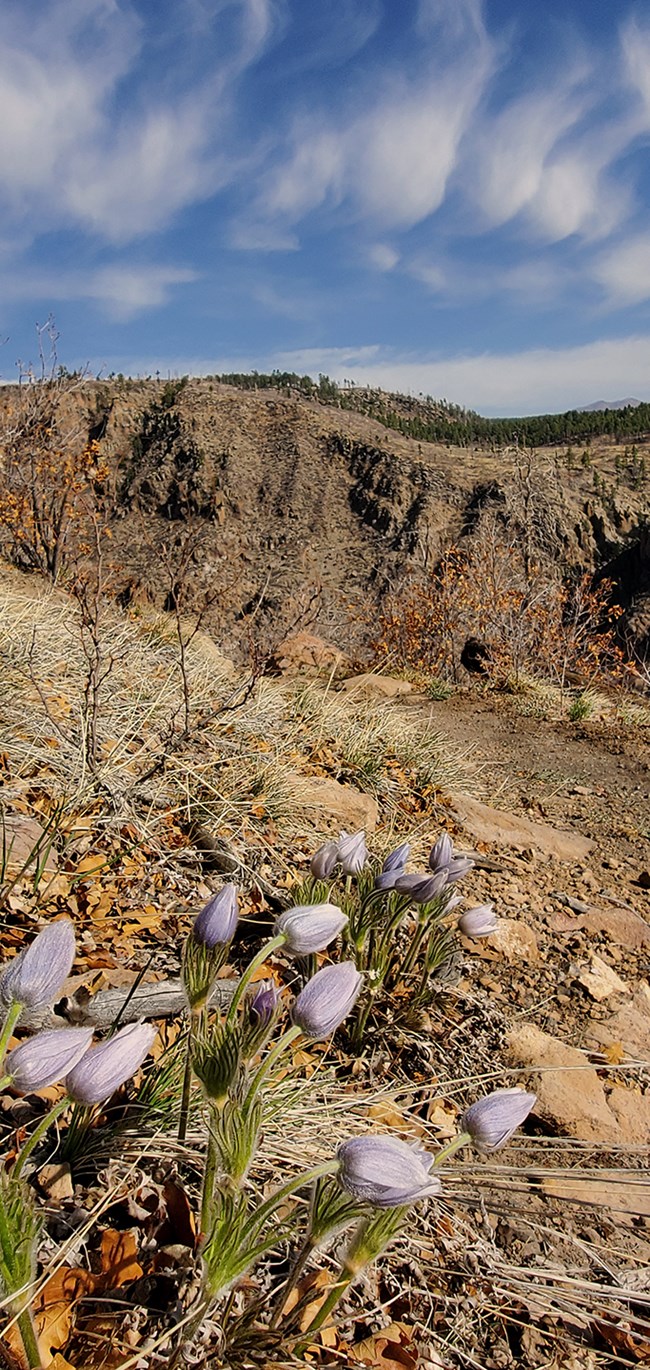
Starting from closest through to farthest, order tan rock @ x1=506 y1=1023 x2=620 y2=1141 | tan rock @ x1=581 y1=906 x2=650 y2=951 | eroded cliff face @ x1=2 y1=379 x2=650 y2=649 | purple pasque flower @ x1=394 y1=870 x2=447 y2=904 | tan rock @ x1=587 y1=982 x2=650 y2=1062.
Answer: purple pasque flower @ x1=394 y1=870 x2=447 y2=904
tan rock @ x1=506 y1=1023 x2=620 y2=1141
tan rock @ x1=587 y1=982 x2=650 y2=1062
tan rock @ x1=581 y1=906 x2=650 y2=951
eroded cliff face @ x1=2 y1=379 x2=650 y2=649

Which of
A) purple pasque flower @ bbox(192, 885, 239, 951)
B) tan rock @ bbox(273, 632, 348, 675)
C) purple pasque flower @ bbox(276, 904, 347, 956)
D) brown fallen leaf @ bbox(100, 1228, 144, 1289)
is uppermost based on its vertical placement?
purple pasque flower @ bbox(192, 885, 239, 951)

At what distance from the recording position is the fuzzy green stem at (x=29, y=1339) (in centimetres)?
80

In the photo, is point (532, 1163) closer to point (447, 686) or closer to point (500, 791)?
point (500, 791)

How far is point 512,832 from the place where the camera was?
3693mm

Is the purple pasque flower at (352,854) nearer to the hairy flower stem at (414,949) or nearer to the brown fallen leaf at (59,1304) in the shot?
the hairy flower stem at (414,949)

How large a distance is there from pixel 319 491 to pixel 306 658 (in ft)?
92.1

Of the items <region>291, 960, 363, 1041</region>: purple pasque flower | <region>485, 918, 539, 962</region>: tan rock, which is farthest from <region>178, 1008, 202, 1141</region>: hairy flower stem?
A: <region>485, 918, 539, 962</region>: tan rock

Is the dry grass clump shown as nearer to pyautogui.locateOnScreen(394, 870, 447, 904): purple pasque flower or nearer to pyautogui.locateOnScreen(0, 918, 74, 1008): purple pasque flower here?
pyautogui.locateOnScreen(394, 870, 447, 904): purple pasque flower

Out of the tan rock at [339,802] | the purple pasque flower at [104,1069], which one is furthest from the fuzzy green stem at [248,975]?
the tan rock at [339,802]

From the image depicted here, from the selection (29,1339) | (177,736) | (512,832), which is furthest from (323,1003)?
(512,832)

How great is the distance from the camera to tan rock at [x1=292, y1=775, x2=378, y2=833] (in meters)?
3.01

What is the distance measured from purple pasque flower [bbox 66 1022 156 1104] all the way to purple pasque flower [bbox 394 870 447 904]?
0.80 m

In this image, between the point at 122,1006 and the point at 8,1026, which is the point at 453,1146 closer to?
the point at 8,1026

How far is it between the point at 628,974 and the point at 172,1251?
6.42 feet
